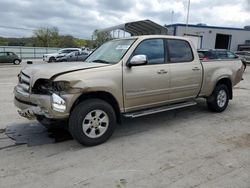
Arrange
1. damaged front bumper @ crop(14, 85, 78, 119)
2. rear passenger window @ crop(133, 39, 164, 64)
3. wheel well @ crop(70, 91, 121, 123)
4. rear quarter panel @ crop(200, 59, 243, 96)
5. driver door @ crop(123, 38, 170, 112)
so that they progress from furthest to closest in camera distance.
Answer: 1. rear quarter panel @ crop(200, 59, 243, 96)
2. rear passenger window @ crop(133, 39, 164, 64)
3. driver door @ crop(123, 38, 170, 112)
4. wheel well @ crop(70, 91, 121, 123)
5. damaged front bumper @ crop(14, 85, 78, 119)

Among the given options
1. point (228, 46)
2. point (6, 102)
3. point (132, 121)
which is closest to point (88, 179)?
point (132, 121)

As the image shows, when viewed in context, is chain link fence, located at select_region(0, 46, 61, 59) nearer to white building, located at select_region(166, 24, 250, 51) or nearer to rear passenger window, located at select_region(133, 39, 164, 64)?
white building, located at select_region(166, 24, 250, 51)

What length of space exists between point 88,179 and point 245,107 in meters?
5.62

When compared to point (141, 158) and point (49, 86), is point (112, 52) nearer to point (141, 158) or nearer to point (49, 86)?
point (49, 86)

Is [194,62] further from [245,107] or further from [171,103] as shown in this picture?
[245,107]

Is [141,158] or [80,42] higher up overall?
[80,42]

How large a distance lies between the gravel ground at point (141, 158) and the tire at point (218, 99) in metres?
0.80

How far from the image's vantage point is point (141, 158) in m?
4.00

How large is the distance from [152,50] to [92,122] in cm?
190

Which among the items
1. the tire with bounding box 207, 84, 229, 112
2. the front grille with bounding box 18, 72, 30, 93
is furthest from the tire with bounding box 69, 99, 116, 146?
the tire with bounding box 207, 84, 229, 112

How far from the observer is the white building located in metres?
38.6

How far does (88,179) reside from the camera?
3.38 meters

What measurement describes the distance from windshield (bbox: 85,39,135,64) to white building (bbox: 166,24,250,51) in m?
33.5

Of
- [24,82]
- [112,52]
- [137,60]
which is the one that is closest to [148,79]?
[137,60]
